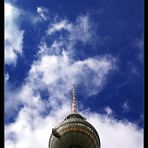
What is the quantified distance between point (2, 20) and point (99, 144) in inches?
3354

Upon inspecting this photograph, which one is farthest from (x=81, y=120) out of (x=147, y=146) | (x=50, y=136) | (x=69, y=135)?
(x=147, y=146)

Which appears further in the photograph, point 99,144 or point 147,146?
point 99,144

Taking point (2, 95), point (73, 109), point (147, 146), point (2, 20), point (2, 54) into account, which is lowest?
point (147, 146)

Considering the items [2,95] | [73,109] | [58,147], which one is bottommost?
[2,95]

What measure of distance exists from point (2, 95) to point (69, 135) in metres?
80.5

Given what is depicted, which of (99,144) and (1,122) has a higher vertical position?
(99,144)

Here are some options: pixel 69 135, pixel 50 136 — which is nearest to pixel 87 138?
pixel 69 135

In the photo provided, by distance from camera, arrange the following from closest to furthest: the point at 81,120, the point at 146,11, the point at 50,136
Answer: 1. the point at 146,11
2. the point at 81,120
3. the point at 50,136

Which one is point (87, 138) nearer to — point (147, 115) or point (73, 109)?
point (73, 109)

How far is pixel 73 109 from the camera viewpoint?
10619 cm

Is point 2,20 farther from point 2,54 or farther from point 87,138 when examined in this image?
point 87,138

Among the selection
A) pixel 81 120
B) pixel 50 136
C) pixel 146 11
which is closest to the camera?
pixel 146 11

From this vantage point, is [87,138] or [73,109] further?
[73,109]

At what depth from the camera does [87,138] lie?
95188 mm
